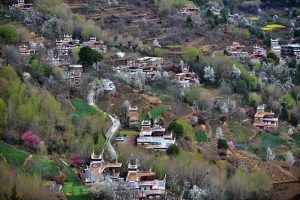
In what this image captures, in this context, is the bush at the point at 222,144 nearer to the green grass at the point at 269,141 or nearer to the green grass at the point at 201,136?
the green grass at the point at 201,136

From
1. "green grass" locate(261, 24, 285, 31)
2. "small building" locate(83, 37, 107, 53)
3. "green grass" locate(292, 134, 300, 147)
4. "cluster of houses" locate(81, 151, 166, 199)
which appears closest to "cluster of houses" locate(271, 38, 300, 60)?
"green grass" locate(261, 24, 285, 31)

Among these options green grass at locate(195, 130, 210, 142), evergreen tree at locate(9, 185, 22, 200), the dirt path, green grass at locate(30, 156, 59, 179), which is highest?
evergreen tree at locate(9, 185, 22, 200)

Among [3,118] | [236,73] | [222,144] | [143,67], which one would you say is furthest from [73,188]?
[236,73]

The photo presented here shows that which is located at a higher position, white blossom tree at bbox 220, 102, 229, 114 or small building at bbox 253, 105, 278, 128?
→ white blossom tree at bbox 220, 102, 229, 114

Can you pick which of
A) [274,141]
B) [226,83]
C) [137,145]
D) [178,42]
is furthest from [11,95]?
[178,42]

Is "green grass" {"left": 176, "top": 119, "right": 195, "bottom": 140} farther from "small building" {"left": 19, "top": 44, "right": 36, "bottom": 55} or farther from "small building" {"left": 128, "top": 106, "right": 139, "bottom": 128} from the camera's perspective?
"small building" {"left": 19, "top": 44, "right": 36, "bottom": 55}

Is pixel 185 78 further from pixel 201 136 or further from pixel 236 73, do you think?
pixel 201 136
